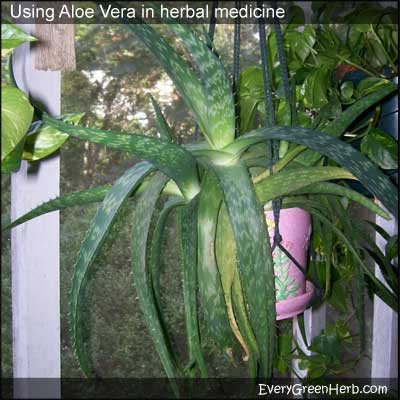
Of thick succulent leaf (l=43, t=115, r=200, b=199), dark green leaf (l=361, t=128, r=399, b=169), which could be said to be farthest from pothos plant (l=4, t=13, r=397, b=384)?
dark green leaf (l=361, t=128, r=399, b=169)

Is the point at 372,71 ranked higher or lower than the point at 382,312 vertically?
higher

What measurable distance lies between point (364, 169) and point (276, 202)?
129 millimetres

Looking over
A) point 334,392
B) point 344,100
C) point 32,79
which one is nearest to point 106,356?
point 334,392

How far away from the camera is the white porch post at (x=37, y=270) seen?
28.7 inches

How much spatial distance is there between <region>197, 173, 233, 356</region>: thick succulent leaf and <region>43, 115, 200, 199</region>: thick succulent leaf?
2cm

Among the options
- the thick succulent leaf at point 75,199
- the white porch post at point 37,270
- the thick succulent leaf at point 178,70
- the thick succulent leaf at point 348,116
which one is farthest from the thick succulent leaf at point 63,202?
the white porch post at point 37,270

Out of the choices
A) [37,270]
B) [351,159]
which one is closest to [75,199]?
[351,159]

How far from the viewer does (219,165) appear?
43 cm

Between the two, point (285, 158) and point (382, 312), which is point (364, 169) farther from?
point (382, 312)

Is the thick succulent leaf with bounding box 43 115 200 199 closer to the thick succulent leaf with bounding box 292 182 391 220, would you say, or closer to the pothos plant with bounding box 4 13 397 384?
the pothos plant with bounding box 4 13 397 384

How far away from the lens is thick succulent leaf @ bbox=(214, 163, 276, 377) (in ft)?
1.23

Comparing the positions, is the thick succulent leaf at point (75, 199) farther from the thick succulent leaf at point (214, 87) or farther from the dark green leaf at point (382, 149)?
the dark green leaf at point (382, 149)

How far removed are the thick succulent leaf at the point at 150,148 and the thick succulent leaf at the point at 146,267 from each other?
3 centimetres

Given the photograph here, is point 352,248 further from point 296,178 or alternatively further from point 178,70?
point 178,70
